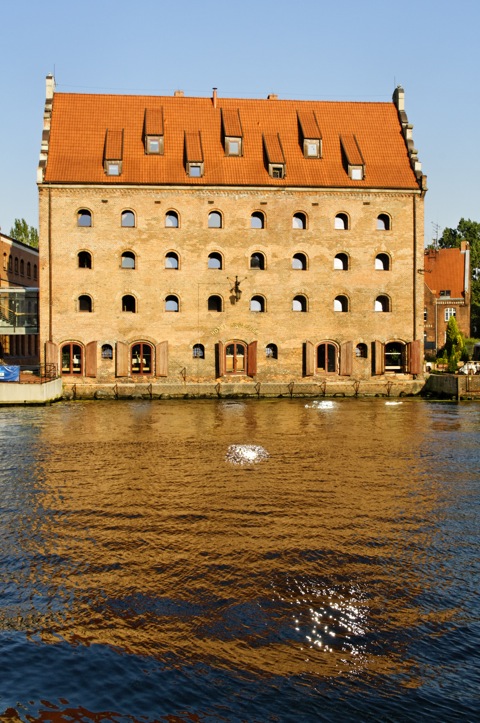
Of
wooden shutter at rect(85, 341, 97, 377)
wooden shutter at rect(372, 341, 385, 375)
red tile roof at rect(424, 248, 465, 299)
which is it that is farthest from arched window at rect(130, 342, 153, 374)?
red tile roof at rect(424, 248, 465, 299)

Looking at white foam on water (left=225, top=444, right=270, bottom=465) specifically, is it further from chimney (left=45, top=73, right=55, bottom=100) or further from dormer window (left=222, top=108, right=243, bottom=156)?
chimney (left=45, top=73, right=55, bottom=100)

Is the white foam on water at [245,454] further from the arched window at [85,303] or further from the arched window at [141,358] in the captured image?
the arched window at [85,303]

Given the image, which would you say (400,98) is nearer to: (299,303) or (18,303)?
(299,303)

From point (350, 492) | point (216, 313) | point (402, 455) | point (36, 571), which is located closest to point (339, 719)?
point (36, 571)

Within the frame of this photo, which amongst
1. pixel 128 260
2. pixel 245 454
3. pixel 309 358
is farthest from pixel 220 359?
pixel 245 454

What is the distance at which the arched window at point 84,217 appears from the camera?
127 feet

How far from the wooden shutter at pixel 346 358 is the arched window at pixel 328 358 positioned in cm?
39

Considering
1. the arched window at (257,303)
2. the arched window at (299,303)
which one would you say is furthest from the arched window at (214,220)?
the arched window at (299,303)

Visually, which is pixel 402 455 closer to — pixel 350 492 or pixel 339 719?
pixel 350 492

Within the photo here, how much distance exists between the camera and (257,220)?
131ft

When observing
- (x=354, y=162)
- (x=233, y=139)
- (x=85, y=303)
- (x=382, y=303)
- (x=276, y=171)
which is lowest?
(x=85, y=303)

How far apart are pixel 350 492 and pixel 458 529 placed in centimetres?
341

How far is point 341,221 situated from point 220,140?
8.95 m

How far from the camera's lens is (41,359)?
125 feet
